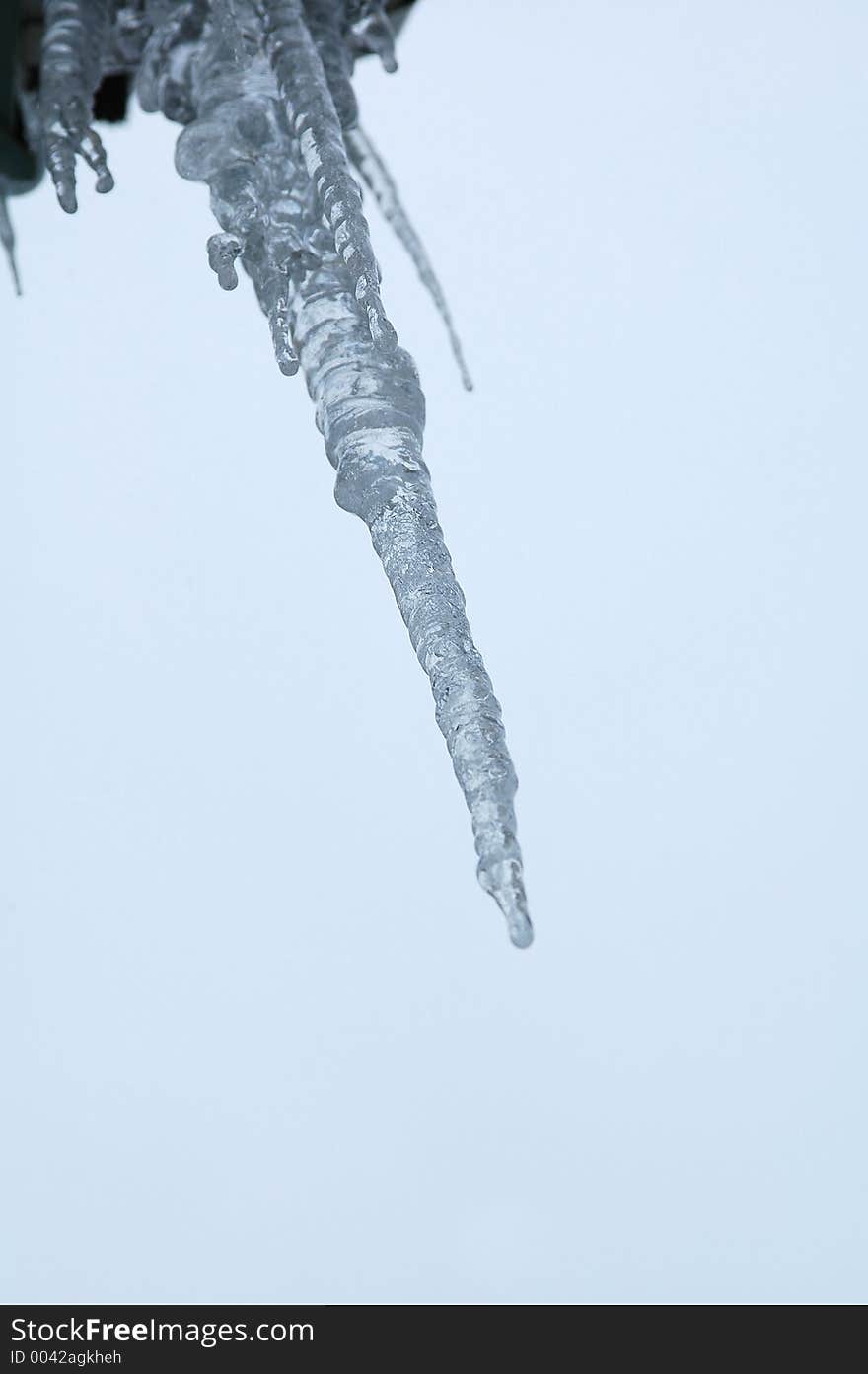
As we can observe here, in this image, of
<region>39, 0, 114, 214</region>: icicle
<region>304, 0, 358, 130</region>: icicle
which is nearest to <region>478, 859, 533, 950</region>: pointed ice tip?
<region>39, 0, 114, 214</region>: icicle

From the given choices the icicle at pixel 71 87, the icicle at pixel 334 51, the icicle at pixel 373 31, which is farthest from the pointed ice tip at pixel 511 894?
the icicle at pixel 373 31

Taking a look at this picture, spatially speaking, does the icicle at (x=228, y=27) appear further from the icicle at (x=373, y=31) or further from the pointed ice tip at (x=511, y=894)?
the pointed ice tip at (x=511, y=894)

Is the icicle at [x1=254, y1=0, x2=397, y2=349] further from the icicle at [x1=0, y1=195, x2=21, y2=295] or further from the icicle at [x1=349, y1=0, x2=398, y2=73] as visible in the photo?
the icicle at [x1=0, y1=195, x2=21, y2=295]

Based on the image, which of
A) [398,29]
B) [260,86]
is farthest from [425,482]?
[398,29]

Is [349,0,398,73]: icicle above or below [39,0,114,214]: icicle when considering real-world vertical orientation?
above

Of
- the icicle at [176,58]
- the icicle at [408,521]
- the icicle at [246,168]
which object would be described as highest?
the icicle at [176,58]

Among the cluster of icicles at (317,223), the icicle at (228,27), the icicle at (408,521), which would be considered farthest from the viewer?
the icicle at (228,27)

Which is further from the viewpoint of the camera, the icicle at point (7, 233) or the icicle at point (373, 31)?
the icicle at point (7, 233)
